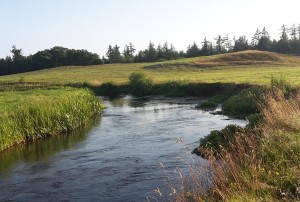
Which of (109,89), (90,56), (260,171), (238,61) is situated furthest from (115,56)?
(260,171)

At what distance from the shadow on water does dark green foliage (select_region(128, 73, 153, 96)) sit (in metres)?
31.0

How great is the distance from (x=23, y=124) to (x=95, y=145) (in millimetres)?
4597

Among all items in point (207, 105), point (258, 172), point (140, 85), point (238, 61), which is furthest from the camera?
point (238, 61)

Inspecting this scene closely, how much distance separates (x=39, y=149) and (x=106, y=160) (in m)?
5.00

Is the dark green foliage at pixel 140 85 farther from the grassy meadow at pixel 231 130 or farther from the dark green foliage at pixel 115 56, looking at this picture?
the dark green foliage at pixel 115 56

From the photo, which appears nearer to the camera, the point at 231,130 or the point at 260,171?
the point at 260,171

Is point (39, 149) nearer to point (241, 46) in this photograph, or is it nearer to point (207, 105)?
point (207, 105)

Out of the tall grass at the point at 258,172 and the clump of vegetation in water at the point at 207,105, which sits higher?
the tall grass at the point at 258,172

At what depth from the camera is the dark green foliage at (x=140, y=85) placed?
Result: 5825 cm

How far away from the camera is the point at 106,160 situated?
1905cm

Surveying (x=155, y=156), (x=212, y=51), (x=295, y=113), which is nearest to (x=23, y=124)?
(x=155, y=156)

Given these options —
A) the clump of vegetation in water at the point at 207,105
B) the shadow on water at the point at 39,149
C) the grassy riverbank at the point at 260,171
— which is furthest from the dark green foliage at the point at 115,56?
the grassy riverbank at the point at 260,171

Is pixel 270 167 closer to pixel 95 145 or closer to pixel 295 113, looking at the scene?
pixel 295 113

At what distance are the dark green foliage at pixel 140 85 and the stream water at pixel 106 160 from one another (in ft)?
85.7
